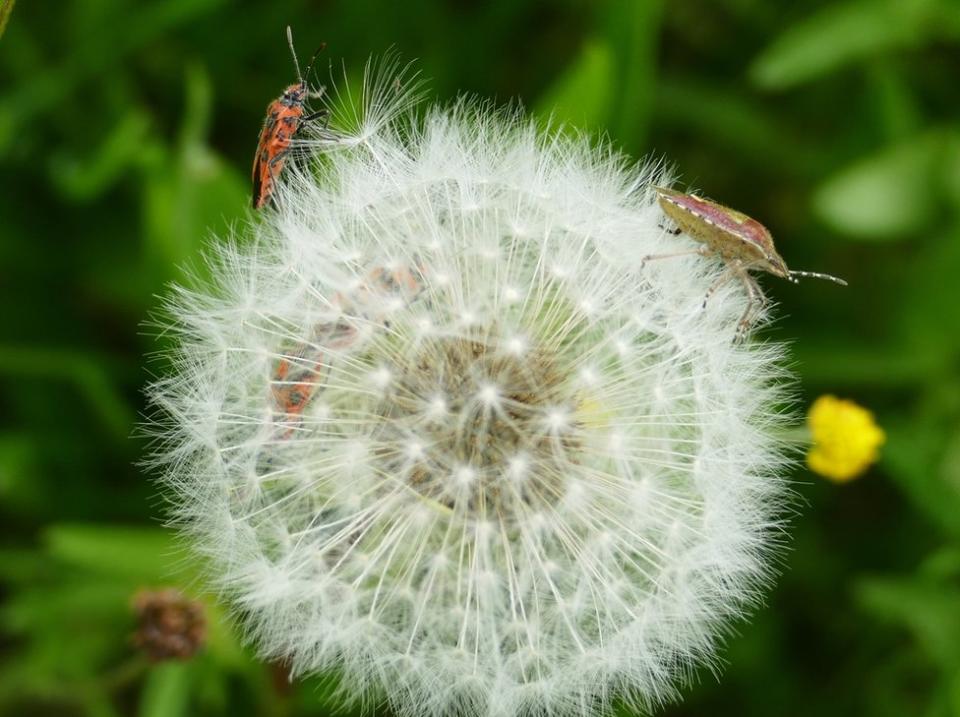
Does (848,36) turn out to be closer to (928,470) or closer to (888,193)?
(888,193)

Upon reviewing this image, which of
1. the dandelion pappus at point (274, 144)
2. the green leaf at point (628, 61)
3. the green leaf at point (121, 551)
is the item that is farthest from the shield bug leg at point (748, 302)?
the green leaf at point (121, 551)

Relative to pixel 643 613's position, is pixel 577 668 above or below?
below

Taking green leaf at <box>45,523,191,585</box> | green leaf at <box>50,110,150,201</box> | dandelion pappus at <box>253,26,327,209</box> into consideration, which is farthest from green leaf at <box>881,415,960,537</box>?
green leaf at <box>50,110,150,201</box>

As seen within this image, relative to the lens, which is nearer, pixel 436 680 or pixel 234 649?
pixel 436 680

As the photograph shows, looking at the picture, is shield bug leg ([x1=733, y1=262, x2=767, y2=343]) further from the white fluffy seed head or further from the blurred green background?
the blurred green background

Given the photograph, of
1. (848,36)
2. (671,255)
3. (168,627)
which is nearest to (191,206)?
(168,627)

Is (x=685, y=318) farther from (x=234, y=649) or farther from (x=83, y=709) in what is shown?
(x=83, y=709)

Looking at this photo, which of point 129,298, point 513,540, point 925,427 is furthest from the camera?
point 129,298

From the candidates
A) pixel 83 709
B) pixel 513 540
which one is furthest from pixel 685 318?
pixel 83 709
